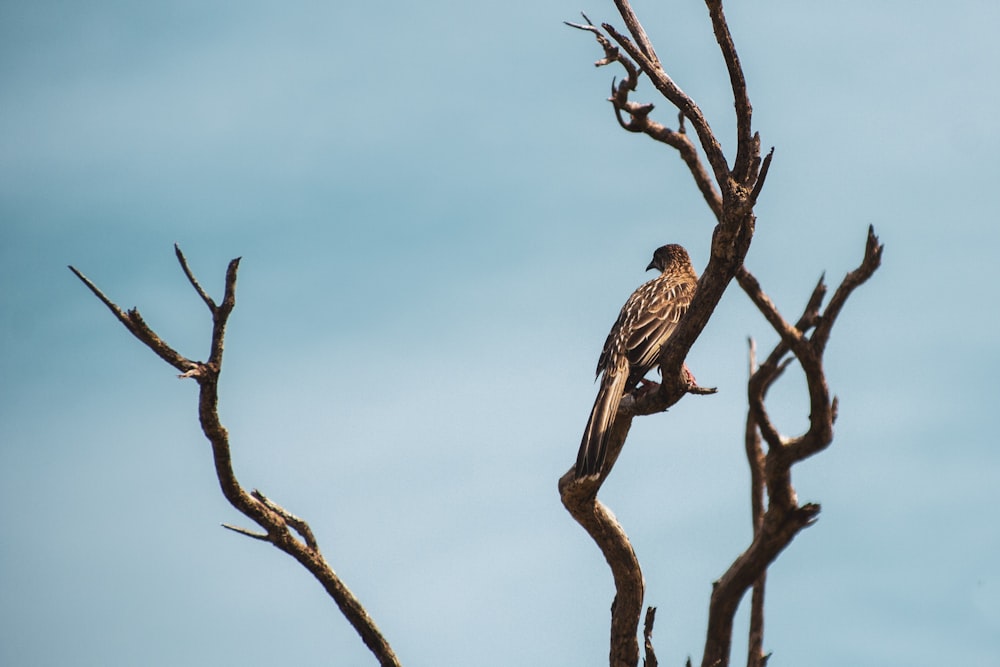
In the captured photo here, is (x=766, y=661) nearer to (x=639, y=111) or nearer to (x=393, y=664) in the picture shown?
(x=393, y=664)

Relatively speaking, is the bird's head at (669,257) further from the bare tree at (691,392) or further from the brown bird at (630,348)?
the bare tree at (691,392)

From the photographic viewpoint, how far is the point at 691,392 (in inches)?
343

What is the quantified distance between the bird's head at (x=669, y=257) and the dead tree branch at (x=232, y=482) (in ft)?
20.0

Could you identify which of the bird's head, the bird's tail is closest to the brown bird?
the bird's tail

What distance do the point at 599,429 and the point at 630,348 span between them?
1.24m

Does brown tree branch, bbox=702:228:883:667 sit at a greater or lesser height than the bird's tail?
lesser

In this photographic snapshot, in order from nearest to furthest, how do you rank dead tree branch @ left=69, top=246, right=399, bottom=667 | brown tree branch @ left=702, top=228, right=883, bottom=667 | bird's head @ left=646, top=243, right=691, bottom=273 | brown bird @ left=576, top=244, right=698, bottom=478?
brown tree branch @ left=702, top=228, right=883, bottom=667 → dead tree branch @ left=69, top=246, right=399, bottom=667 → brown bird @ left=576, top=244, right=698, bottom=478 → bird's head @ left=646, top=243, right=691, bottom=273

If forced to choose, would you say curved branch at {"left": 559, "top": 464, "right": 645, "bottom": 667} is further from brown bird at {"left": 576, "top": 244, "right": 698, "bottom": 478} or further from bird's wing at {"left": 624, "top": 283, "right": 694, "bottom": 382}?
bird's wing at {"left": 624, "top": 283, "right": 694, "bottom": 382}

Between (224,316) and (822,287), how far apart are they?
3807 millimetres

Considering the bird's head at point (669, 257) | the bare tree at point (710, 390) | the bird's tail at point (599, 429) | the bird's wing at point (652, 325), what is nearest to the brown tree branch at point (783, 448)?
the bare tree at point (710, 390)

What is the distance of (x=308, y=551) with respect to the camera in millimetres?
8156

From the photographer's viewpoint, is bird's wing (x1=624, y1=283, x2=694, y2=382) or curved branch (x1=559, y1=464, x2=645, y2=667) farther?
bird's wing (x1=624, y1=283, x2=694, y2=382)

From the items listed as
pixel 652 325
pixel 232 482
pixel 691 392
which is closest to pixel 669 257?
pixel 652 325

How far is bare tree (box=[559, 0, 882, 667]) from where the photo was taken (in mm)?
6297
